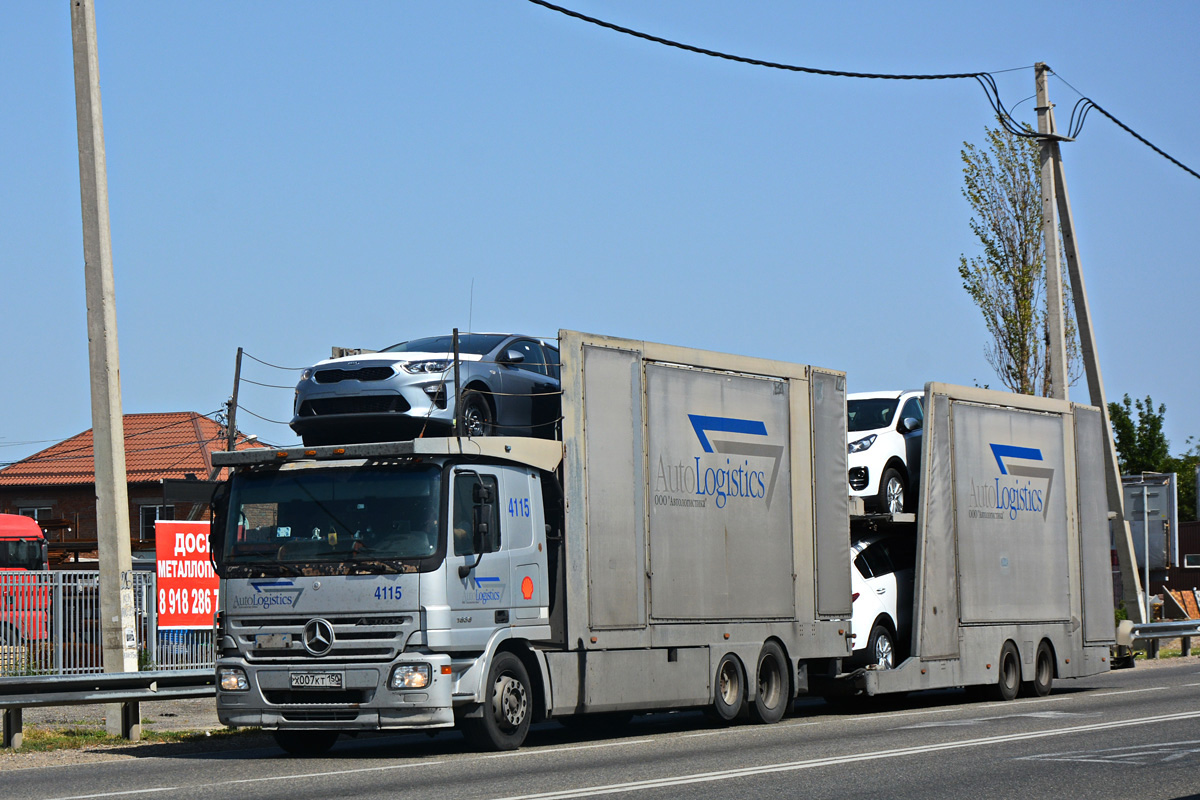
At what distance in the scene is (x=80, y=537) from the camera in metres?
51.9

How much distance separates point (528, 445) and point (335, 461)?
171 cm

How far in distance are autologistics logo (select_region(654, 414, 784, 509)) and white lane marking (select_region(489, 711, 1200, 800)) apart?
138 inches

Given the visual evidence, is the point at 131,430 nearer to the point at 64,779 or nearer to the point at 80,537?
the point at 80,537

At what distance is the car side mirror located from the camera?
13555 millimetres

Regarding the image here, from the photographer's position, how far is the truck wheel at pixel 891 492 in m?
17.3

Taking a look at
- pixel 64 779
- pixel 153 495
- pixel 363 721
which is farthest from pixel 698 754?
pixel 153 495

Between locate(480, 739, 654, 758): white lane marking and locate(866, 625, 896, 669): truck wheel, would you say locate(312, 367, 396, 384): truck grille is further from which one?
locate(866, 625, 896, 669): truck wheel

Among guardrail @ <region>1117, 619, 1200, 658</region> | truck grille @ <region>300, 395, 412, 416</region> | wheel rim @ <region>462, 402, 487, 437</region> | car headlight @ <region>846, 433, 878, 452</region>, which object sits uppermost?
truck grille @ <region>300, 395, 412, 416</region>

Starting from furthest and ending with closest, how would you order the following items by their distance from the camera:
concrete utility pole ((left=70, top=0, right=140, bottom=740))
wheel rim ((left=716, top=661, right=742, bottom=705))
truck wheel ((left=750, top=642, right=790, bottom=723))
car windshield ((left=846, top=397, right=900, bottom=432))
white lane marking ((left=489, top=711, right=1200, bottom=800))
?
1. car windshield ((left=846, top=397, right=900, bottom=432))
2. truck wheel ((left=750, top=642, right=790, bottom=723))
3. wheel rim ((left=716, top=661, right=742, bottom=705))
4. concrete utility pole ((left=70, top=0, right=140, bottom=740))
5. white lane marking ((left=489, top=711, right=1200, bottom=800))

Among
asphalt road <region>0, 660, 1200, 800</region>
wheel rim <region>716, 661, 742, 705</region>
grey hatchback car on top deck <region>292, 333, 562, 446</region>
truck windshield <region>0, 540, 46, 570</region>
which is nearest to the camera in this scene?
asphalt road <region>0, 660, 1200, 800</region>

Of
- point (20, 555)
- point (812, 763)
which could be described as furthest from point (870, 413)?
point (20, 555)

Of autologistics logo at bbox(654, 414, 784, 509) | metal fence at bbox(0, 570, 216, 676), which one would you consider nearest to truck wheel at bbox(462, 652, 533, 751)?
autologistics logo at bbox(654, 414, 784, 509)

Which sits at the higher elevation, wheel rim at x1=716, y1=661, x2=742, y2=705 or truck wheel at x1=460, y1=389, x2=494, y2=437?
truck wheel at x1=460, y1=389, x2=494, y2=437

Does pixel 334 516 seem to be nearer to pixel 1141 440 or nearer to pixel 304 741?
pixel 304 741
